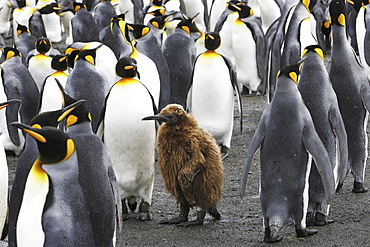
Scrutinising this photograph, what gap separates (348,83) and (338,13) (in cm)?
50

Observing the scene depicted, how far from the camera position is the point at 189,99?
23.3 ft

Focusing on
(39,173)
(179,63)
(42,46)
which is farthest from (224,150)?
(39,173)

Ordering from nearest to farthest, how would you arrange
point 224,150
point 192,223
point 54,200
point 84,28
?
point 54,200 → point 192,223 → point 224,150 → point 84,28

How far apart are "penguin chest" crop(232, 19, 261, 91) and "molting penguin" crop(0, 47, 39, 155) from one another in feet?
10.6

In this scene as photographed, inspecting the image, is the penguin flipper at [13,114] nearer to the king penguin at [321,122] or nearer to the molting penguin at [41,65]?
the molting penguin at [41,65]

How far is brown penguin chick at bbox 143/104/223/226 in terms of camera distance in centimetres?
482

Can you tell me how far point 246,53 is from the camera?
32.0 feet

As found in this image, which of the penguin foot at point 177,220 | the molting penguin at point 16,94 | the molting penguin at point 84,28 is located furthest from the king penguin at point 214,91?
the molting penguin at point 84,28

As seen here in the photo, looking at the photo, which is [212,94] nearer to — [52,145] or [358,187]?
[358,187]

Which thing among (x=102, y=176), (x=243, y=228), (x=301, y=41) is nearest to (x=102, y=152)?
(x=102, y=176)

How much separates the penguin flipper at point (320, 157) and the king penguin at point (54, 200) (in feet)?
5.07

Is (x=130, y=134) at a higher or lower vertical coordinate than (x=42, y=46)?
higher

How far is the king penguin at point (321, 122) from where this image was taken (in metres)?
4.71

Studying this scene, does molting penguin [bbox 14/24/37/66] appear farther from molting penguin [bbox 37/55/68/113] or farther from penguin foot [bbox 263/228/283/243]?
penguin foot [bbox 263/228/283/243]
